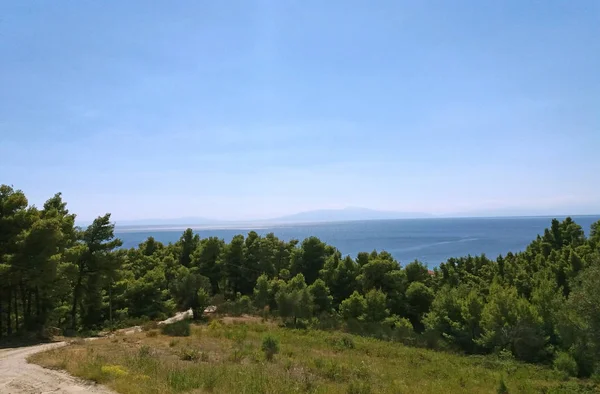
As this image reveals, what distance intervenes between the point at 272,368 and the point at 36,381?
8.92 m

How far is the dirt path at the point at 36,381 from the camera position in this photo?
11.4 meters

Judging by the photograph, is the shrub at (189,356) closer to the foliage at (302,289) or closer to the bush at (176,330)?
the bush at (176,330)

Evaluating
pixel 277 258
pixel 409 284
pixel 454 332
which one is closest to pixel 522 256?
pixel 409 284

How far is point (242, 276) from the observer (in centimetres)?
5994

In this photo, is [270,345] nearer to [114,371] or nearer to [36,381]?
[114,371]

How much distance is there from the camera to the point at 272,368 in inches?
671

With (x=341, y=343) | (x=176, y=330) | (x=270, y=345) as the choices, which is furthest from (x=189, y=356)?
(x=341, y=343)

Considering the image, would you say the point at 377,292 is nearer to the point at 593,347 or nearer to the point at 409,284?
the point at 409,284

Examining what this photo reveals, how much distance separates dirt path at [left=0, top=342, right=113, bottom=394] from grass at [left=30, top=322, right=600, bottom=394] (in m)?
0.41

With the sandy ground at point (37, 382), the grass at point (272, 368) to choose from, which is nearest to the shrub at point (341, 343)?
the grass at point (272, 368)

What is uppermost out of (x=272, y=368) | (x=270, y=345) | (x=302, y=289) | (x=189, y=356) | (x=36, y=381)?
(x=36, y=381)

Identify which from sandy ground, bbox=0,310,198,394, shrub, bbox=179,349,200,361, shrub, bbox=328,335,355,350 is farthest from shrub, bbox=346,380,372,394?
shrub, bbox=328,335,355,350

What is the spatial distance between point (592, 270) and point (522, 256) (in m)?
51.0

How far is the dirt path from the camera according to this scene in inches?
450
